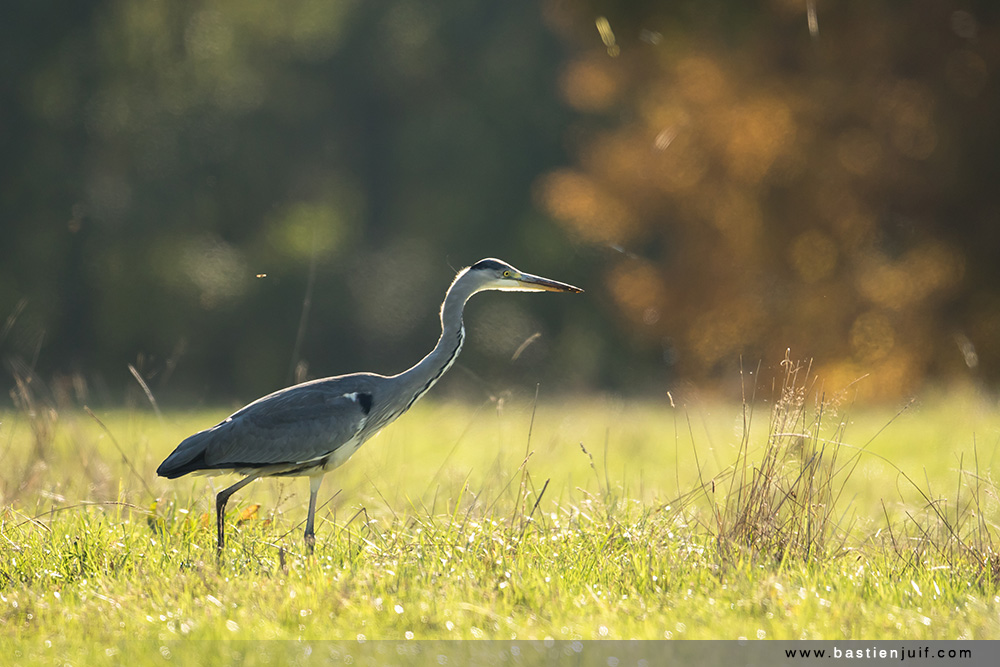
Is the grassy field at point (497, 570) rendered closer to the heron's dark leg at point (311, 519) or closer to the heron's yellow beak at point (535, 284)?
the heron's dark leg at point (311, 519)

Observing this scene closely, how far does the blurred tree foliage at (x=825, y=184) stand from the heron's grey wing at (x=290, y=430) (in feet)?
25.9

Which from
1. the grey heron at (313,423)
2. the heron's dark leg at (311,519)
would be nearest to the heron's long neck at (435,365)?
the grey heron at (313,423)

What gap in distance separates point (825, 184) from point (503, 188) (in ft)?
31.5

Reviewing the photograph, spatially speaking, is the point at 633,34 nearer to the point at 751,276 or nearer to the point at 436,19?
the point at 751,276

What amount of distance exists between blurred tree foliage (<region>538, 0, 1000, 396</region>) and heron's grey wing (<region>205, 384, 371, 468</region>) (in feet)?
25.9

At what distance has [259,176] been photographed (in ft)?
74.0

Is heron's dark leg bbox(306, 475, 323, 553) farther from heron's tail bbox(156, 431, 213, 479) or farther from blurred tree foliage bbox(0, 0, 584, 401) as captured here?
blurred tree foliage bbox(0, 0, 584, 401)

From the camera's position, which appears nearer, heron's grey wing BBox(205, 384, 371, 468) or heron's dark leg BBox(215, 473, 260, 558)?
heron's dark leg BBox(215, 473, 260, 558)

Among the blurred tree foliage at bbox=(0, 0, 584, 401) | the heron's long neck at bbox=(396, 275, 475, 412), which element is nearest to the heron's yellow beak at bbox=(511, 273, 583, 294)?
the heron's long neck at bbox=(396, 275, 475, 412)

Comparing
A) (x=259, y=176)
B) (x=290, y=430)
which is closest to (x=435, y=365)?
(x=290, y=430)

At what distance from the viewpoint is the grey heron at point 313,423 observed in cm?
558

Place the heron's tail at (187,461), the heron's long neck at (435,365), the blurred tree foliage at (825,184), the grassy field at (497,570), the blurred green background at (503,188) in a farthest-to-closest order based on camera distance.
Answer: the blurred green background at (503,188) → the blurred tree foliage at (825,184) → the heron's long neck at (435,365) → the heron's tail at (187,461) → the grassy field at (497,570)

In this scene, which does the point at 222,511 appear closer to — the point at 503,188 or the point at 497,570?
the point at 497,570

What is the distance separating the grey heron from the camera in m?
5.58
